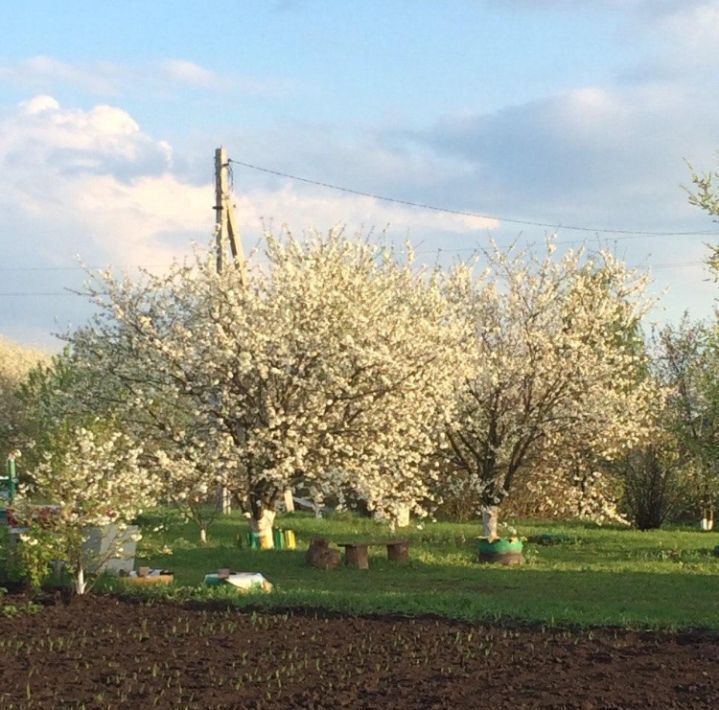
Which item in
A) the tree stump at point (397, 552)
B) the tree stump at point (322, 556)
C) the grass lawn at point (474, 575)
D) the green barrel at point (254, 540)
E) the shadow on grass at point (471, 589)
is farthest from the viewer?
the green barrel at point (254, 540)

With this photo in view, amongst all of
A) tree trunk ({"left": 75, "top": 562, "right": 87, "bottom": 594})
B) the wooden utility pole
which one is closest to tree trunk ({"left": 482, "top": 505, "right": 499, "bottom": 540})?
the wooden utility pole

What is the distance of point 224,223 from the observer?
26172mm

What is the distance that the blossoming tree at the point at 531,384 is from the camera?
2583 cm

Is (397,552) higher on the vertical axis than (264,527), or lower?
lower

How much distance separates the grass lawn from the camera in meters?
14.1

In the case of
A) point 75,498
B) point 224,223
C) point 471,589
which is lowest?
point 471,589

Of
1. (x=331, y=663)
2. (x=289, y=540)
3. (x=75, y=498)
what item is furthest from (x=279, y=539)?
(x=331, y=663)

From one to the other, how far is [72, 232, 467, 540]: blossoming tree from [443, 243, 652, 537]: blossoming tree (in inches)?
83.3

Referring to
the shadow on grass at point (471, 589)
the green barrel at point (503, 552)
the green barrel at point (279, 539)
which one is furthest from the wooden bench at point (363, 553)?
the green barrel at point (279, 539)

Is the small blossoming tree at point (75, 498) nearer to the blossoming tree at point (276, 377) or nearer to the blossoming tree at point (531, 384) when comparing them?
the blossoming tree at point (276, 377)

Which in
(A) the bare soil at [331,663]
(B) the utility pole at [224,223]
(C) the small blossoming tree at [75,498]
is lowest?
(A) the bare soil at [331,663]

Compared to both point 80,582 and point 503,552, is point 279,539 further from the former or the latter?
point 80,582

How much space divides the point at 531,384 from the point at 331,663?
1558 centimetres

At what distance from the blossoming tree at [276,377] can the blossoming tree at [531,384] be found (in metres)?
2.12
